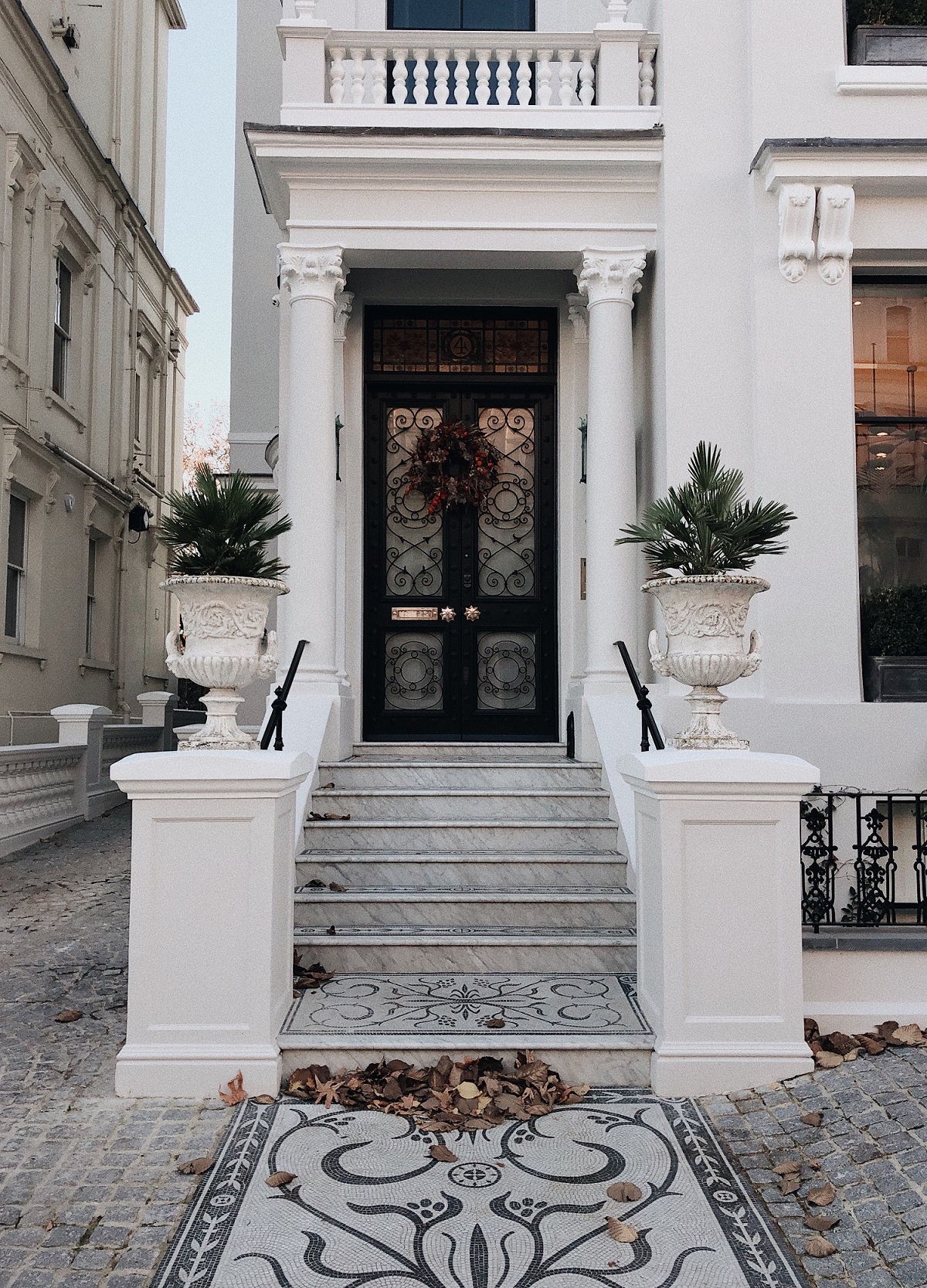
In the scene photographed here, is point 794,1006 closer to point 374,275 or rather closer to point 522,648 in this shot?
point 522,648

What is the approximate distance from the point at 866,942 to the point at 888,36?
6006mm

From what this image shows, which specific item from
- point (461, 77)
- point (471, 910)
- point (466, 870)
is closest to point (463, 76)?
point (461, 77)

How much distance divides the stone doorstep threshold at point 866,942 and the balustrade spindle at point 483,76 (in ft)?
19.3

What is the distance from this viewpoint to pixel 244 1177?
9.94 ft

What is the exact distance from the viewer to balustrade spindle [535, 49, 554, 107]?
6.93 meters

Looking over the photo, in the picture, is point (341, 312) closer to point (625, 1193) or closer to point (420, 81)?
point (420, 81)

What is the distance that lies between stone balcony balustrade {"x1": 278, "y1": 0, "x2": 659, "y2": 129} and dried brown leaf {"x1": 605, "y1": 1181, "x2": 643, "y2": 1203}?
→ 253 inches

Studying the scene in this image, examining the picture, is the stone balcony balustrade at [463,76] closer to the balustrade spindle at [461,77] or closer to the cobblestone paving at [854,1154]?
the balustrade spindle at [461,77]

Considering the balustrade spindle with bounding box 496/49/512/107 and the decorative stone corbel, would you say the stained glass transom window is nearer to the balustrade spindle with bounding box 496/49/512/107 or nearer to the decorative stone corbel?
the balustrade spindle with bounding box 496/49/512/107

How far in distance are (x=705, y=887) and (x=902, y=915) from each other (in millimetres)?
2115

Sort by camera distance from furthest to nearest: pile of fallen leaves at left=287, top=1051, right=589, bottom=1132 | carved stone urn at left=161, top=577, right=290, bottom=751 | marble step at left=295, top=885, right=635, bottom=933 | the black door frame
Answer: the black door frame
marble step at left=295, top=885, right=635, bottom=933
carved stone urn at left=161, top=577, right=290, bottom=751
pile of fallen leaves at left=287, top=1051, right=589, bottom=1132

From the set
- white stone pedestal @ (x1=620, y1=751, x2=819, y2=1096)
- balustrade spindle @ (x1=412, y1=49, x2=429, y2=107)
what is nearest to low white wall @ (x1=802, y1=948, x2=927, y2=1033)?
white stone pedestal @ (x1=620, y1=751, x2=819, y2=1096)

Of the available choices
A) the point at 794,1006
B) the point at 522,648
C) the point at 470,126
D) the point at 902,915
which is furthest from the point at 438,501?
the point at 794,1006

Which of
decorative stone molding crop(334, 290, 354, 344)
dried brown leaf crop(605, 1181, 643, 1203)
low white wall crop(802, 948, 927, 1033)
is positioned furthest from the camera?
decorative stone molding crop(334, 290, 354, 344)
